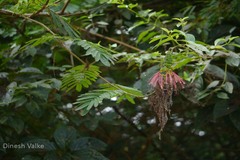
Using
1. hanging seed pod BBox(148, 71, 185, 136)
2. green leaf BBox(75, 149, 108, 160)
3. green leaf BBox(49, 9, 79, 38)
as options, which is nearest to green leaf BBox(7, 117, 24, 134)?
green leaf BBox(75, 149, 108, 160)

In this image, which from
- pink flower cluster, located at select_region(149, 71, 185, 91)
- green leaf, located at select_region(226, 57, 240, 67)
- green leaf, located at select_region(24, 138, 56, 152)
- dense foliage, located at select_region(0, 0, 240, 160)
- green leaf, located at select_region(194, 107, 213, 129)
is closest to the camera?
pink flower cluster, located at select_region(149, 71, 185, 91)

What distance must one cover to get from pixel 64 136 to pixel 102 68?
557mm

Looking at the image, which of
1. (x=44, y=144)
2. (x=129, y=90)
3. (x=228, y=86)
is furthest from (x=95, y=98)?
(x=228, y=86)

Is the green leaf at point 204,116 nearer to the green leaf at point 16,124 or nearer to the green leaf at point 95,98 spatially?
the green leaf at point 95,98


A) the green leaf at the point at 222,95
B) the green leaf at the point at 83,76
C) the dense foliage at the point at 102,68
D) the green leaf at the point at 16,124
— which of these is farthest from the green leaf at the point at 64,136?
the green leaf at the point at 222,95

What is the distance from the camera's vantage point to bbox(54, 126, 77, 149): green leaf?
1.42m

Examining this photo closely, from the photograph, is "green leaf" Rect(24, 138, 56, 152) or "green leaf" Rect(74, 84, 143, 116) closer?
"green leaf" Rect(74, 84, 143, 116)

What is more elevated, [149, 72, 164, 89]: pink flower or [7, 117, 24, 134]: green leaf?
[149, 72, 164, 89]: pink flower

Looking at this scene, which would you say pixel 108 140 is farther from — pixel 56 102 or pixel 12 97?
pixel 12 97

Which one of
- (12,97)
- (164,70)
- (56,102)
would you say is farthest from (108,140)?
(164,70)

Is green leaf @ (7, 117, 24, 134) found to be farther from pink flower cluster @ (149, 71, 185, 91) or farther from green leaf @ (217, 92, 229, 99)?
green leaf @ (217, 92, 229, 99)

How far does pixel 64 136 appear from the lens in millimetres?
1450

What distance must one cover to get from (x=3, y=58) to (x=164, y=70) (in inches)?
31.2

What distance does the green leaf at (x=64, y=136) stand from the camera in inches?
55.8
